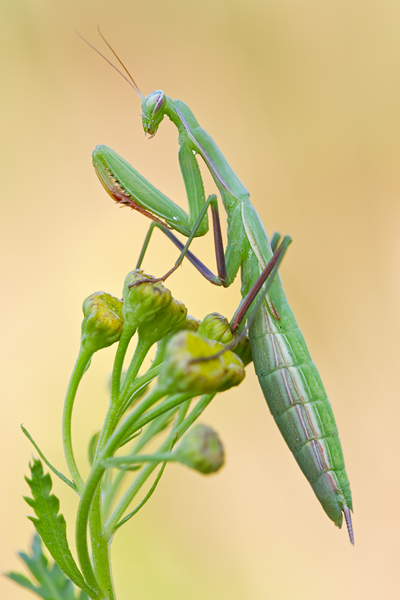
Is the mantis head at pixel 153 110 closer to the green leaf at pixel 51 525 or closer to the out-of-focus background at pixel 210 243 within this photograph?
the green leaf at pixel 51 525

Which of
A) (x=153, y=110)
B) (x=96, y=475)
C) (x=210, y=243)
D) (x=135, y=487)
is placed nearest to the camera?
(x=96, y=475)

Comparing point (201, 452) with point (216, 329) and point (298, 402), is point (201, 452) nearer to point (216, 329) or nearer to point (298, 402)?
point (216, 329)

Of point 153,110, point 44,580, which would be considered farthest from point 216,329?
point 153,110

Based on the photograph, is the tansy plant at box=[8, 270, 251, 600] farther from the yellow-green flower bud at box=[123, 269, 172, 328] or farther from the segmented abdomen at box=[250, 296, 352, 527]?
the segmented abdomen at box=[250, 296, 352, 527]

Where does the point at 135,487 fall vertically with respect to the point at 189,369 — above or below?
below

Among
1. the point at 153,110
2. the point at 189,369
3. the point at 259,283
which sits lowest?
the point at 189,369

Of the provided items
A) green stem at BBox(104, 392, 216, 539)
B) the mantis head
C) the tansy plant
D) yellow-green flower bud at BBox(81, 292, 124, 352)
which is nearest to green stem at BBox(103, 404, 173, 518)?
the tansy plant

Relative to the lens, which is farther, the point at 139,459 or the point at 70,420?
the point at 70,420
